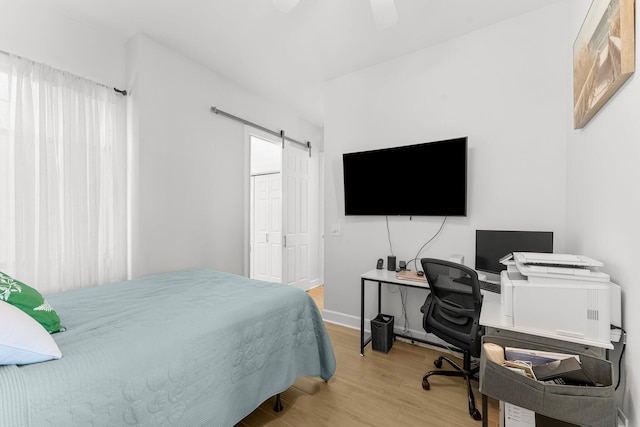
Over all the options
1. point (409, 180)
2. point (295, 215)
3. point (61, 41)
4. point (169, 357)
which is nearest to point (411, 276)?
point (409, 180)

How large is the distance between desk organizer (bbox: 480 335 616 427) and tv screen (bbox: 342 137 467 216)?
4.95ft

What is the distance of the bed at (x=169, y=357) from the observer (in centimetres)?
96

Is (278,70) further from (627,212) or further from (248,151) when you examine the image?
(627,212)

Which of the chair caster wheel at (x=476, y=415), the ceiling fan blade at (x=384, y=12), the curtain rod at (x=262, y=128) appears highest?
the ceiling fan blade at (x=384, y=12)

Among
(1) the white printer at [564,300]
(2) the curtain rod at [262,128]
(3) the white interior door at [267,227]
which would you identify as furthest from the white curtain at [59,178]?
(1) the white printer at [564,300]

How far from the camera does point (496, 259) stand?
2.25m

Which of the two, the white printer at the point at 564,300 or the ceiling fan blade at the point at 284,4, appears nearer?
the white printer at the point at 564,300

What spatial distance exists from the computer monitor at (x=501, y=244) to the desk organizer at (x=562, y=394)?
3.38ft

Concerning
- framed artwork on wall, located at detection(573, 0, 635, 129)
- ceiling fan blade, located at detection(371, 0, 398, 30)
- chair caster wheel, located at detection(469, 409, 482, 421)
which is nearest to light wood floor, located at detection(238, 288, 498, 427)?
chair caster wheel, located at detection(469, 409, 482, 421)

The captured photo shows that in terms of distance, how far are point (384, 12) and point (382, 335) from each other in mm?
2672

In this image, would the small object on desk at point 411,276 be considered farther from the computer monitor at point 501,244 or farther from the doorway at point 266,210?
the doorway at point 266,210

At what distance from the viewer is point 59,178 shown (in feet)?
7.27

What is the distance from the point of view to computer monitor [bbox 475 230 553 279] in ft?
6.79

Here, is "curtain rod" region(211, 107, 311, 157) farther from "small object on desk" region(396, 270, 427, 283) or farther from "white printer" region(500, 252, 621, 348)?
"white printer" region(500, 252, 621, 348)
